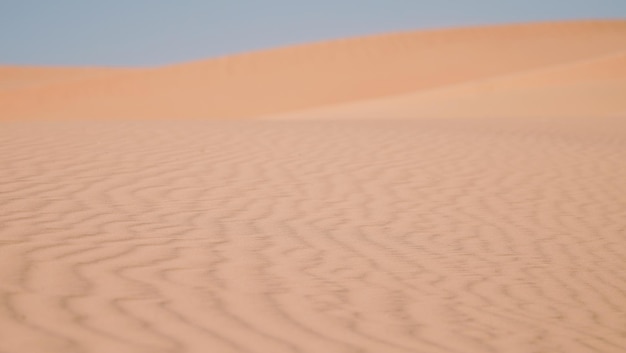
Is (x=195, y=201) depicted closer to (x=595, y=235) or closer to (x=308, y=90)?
(x=595, y=235)

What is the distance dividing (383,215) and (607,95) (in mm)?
17971

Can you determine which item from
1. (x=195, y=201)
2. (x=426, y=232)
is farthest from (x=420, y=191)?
(x=195, y=201)

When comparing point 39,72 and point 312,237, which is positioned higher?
point 39,72

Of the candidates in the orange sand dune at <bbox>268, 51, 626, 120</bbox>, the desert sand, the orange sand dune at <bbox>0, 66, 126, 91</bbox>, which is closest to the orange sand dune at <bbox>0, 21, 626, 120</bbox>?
the orange sand dune at <bbox>268, 51, 626, 120</bbox>

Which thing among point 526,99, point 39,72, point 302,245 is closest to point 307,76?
point 526,99

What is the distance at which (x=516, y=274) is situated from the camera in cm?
534

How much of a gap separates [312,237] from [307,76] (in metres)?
33.8

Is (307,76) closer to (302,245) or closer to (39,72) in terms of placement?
(39,72)

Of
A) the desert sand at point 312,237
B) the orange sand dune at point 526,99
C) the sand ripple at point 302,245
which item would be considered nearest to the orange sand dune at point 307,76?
the orange sand dune at point 526,99

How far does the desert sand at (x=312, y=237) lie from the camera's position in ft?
12.7

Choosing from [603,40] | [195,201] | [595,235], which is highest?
[603,40]

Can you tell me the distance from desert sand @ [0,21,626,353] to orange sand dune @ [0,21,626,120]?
20976mm

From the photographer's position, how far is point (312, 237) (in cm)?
593

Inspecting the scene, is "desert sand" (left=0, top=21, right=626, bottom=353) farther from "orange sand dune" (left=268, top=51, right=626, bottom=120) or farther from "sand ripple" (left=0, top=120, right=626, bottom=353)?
"orange sand dune" (left=268, top=51, right=626, bottom=120)
